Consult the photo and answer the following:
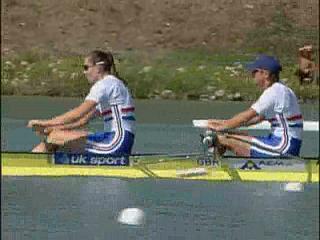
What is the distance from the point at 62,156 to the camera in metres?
5.34

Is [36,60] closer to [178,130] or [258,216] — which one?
[178,130]

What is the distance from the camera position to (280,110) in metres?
5.61

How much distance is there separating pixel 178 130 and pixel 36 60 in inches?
200

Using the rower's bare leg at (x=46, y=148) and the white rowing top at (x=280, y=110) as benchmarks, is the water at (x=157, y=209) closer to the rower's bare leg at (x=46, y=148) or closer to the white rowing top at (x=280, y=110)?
the rower's bare leg at (x=46, y=148)

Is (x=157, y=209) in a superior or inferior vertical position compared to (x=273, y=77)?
inferior

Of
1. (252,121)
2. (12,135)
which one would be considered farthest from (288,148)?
(12,135)

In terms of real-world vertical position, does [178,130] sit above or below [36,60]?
below

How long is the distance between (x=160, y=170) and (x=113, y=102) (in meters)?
0.41

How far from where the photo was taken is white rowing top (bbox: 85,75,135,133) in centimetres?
548

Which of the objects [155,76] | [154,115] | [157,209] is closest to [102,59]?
[157,209]

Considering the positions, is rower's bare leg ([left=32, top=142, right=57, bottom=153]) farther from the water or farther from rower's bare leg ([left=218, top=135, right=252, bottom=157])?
rower's bare leg ([left=218, top=135, right=252, bottom=157])

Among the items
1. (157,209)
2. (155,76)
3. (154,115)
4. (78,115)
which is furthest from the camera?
(155,76)

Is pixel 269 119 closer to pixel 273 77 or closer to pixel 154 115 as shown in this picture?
pixel 273 77

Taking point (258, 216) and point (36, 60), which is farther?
point (36, 60)
